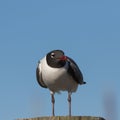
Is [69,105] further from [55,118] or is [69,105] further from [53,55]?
[55,118]

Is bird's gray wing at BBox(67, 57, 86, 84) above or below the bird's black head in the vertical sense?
below

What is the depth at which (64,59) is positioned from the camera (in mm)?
14555

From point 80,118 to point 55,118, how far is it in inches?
18.1

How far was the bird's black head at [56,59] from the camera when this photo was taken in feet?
48.1

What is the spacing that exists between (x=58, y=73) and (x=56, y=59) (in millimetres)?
508

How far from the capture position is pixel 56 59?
14781mm

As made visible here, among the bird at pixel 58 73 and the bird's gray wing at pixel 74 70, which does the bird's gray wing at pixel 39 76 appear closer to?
the bird at pixel 58 73

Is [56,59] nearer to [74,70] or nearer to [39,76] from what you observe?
[74,70]

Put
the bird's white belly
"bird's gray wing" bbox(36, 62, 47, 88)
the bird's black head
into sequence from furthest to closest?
1. "bird's gray wing" bbox(36, 62, 47, 88)
2. the bird's black head
3. the bird's white belly

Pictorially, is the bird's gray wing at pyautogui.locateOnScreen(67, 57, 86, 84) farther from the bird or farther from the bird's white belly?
the bird's white belly

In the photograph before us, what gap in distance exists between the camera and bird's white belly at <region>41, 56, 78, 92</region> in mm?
14539

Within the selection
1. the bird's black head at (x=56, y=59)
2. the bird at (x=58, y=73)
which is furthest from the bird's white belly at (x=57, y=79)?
the bird's black head at (x=56, y=59)

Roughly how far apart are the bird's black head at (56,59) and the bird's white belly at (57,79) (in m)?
0.14

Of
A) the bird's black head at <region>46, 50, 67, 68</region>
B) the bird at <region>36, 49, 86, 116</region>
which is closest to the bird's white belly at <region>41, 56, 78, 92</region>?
the bird at <region>36, 49, 86, 116</region>
